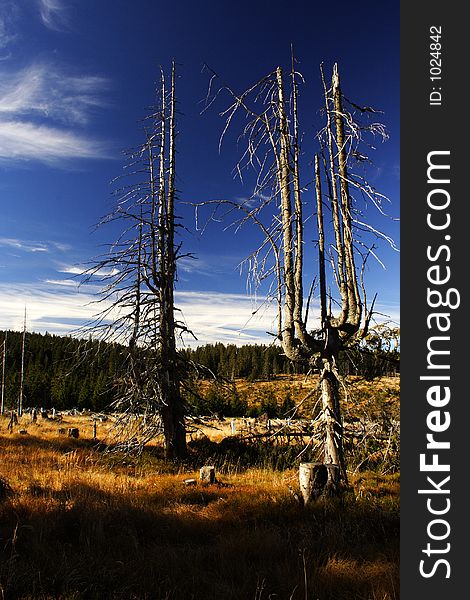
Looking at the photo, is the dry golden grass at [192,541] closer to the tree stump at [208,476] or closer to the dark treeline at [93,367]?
the tree stump at [208,476]

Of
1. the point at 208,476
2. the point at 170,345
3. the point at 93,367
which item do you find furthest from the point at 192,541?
the point at 93,367

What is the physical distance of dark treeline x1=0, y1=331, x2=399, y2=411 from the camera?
849cm

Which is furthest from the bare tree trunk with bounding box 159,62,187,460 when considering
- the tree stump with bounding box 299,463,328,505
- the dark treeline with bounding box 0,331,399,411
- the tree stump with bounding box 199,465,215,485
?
the tree stump with bounding box 299,463,328,505

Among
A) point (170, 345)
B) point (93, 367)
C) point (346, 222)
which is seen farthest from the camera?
point (93, 367)

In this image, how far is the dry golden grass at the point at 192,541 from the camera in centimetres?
345

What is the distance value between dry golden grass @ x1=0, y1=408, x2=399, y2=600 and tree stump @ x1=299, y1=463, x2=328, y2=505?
0.66 ft

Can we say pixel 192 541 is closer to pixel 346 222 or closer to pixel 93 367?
pixel 346 222

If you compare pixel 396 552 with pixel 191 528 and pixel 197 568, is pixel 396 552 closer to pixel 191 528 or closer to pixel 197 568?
pixel 197 568

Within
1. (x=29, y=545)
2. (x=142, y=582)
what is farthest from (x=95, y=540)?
(x=142, y=582)

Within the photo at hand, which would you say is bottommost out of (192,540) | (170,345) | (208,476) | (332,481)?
(208,476)

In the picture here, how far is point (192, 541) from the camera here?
16.6 ft

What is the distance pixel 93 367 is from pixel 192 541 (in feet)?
44.9

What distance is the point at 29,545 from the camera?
Answer: 170 inches

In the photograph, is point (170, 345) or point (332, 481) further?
point (170, 345)
